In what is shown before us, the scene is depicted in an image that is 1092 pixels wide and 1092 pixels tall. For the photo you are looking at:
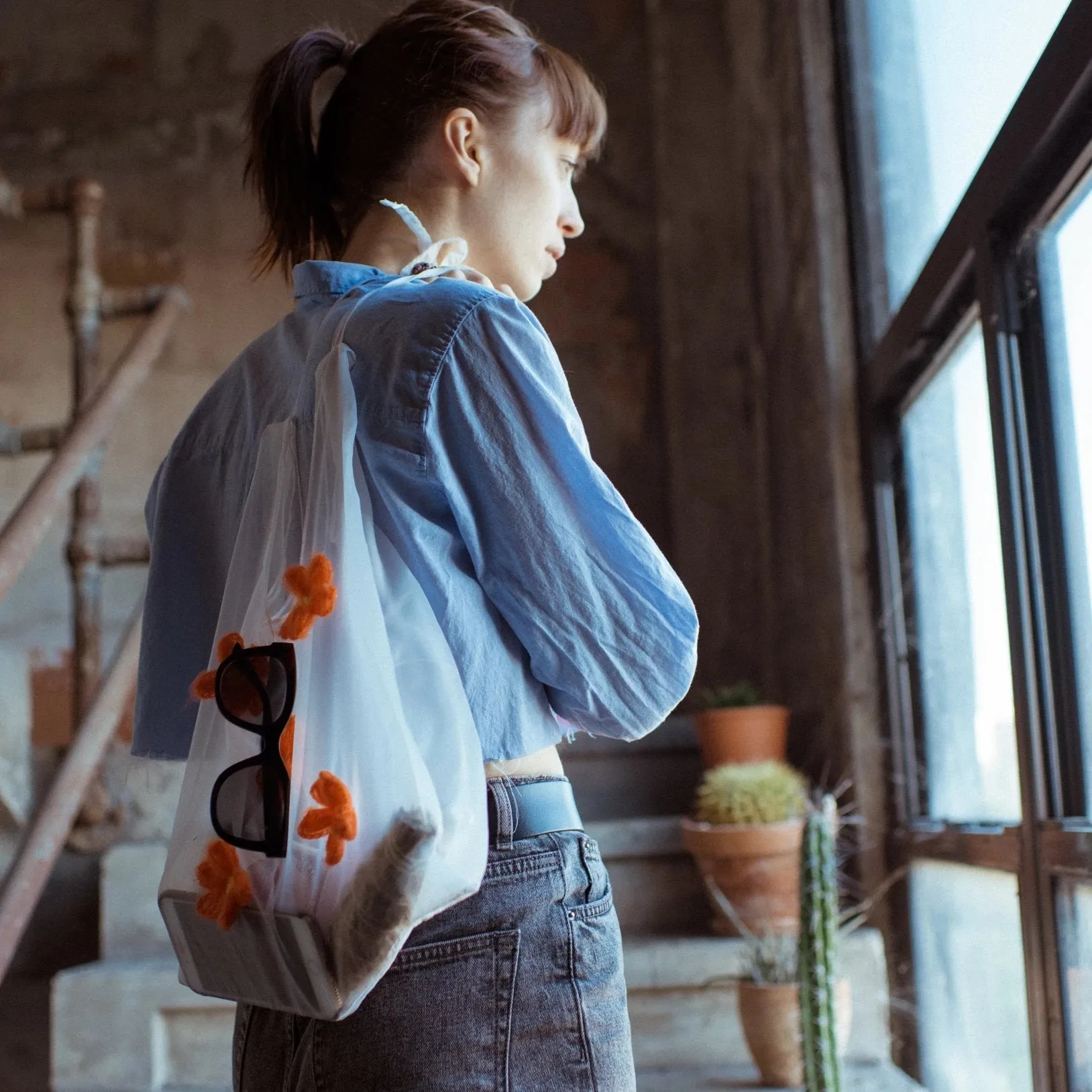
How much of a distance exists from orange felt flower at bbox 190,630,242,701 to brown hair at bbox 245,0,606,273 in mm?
358

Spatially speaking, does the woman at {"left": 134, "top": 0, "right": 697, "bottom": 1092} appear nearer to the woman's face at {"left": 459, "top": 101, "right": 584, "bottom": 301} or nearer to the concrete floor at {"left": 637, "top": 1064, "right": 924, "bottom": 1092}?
the woman's face at {"left": 459, "top": 101, "right": 584, "bottom": 301}

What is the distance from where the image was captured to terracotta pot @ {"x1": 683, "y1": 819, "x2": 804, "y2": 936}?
1931 millimetres

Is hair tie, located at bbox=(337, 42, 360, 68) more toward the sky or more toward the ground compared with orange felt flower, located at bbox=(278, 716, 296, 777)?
more toward the sky

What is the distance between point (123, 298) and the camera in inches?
108

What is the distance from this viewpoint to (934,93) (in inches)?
71.1

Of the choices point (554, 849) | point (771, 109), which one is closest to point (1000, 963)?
point (554, 849)

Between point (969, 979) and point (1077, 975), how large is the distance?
0.44 m

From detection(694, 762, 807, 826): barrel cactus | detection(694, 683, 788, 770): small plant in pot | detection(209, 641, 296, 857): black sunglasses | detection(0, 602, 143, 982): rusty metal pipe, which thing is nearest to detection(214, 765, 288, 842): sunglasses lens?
detection(209, 641, 296, 857): black sunglasses

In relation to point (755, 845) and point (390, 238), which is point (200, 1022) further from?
point (390, 238)

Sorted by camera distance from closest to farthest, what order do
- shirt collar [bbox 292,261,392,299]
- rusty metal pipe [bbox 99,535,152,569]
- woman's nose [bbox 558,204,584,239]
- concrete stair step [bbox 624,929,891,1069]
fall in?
1. shirt collar [bbox 292,261,392,299]
2. woman's nose [bbox 558,204,584,239]
3. concrete stair step [bbox 624,929,891,1069]
4. rusty metal pipe [bbox 99,535,152,569]

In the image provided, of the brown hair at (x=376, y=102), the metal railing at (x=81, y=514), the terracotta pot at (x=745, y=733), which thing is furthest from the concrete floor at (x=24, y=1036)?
the brown hair at (x=376, y=102)

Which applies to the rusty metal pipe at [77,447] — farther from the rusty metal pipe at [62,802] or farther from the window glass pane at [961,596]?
the window glass pane at [961,596]

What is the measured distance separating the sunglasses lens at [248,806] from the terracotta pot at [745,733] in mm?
1752

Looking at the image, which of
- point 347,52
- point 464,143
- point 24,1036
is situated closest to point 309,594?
point 464,143
